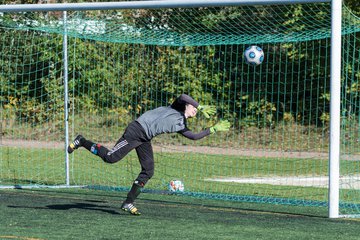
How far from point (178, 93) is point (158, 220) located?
781 cm

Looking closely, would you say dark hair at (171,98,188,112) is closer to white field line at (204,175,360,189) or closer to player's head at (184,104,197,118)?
player's head at (184,104,197,118)

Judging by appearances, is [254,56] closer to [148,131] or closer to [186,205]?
[186,205]

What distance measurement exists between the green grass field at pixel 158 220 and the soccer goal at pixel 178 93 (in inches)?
118

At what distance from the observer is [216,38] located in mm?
17500

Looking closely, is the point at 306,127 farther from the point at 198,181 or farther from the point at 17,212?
the point at 17,212

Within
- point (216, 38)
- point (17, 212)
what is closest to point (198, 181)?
point (216, 38)

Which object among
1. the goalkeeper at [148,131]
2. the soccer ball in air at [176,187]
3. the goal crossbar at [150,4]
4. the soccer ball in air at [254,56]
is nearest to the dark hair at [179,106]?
the goalkeeper at [148,131]

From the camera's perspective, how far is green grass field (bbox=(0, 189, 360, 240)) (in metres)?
10.3

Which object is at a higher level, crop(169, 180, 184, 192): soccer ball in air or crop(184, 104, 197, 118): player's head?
crop(184, 104, 197, 118): player's head

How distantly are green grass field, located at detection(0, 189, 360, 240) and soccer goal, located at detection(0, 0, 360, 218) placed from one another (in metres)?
2.99

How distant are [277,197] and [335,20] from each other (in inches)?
161

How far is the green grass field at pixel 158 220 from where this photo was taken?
1027cm

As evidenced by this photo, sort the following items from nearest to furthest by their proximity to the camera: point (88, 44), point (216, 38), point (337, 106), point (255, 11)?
point (337, 106) → point (216, 38) → point (88, 44) → point (255, 11)

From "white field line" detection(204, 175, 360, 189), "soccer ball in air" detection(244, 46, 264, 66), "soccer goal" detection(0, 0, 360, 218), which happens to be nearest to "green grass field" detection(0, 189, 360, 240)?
"soccer ball in air" detection(244, 46, 264, 66)
